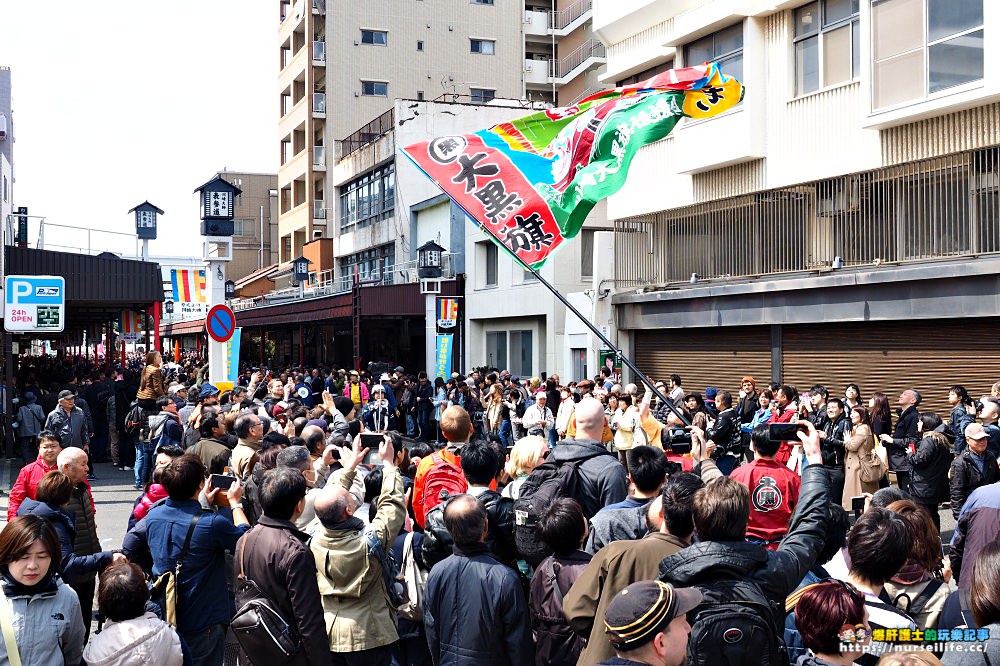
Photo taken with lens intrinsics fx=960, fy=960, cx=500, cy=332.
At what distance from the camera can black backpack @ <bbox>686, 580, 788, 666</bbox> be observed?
372 cm

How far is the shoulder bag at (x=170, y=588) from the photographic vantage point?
5750 millimetres

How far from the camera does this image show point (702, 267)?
75.0 ft

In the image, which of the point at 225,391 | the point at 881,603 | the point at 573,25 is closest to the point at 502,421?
the point at 225,391

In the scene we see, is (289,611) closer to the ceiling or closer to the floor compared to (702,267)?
closer to the floor

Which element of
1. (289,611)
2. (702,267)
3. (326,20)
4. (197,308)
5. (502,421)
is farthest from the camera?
Answer: (326,20)

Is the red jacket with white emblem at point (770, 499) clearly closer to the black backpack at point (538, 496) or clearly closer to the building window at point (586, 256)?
the black backpack at point (538, 496)

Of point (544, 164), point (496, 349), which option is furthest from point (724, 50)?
point (496, 349)

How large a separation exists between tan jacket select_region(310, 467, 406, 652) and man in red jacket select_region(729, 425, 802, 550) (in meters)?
2.34

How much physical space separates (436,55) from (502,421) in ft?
121

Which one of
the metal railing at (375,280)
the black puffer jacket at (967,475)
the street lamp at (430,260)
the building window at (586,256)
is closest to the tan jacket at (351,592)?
the black puffer jacket at (967,475)

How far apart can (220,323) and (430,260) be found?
1757cm

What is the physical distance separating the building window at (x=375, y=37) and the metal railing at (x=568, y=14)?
9.26 metres

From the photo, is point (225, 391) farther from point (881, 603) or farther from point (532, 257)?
point (881, 603)

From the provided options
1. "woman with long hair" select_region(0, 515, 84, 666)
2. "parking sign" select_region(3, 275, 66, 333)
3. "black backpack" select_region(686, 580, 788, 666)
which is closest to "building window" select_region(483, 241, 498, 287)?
"parking sign" select_region(3, 275, 66, 333)
